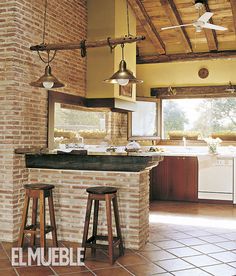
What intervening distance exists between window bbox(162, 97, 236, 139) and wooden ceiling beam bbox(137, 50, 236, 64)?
106cm

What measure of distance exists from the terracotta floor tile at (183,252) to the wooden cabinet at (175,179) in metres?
3.28

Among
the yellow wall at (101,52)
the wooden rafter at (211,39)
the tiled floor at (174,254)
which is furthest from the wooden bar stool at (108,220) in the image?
the wooden rafter at (211,39)

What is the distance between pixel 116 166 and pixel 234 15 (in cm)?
453

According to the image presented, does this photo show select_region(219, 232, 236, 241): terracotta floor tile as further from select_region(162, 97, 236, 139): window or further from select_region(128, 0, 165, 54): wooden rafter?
select_region(128, 0, 165, 54): wooden rafter

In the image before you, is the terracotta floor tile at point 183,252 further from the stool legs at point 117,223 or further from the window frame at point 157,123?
the window frame at point 157,123

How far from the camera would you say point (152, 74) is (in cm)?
967

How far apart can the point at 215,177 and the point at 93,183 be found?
359 centimetres

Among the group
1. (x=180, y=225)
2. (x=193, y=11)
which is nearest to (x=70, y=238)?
(x=180, y=225)

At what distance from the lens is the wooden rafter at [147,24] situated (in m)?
7.72

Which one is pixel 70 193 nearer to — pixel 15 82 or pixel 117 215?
pixel 117 215

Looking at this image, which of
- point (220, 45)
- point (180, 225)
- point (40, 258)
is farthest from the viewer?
point (220, 45)

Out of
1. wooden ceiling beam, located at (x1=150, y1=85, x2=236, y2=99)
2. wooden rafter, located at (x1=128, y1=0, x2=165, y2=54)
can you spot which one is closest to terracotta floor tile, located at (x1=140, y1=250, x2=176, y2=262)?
wooden rafter, located at (x1=128, y1=0, x2=165, y2=54)

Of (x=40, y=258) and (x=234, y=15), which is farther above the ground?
(x=234, y=15)

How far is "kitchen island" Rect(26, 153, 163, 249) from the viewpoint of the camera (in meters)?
4.56
